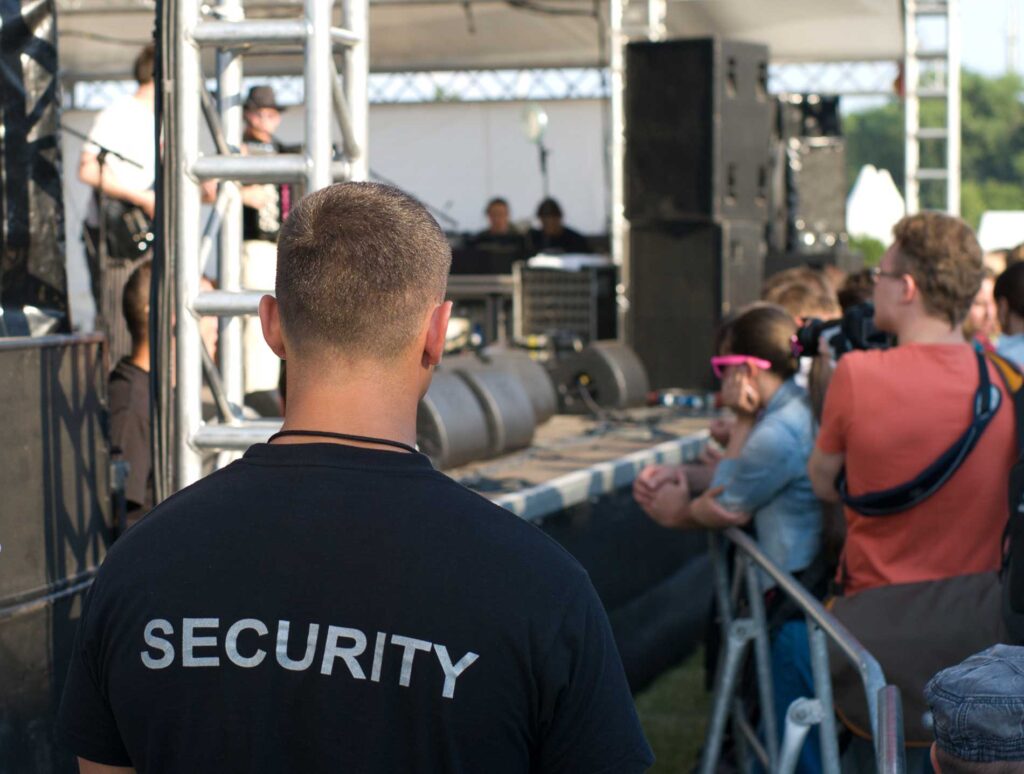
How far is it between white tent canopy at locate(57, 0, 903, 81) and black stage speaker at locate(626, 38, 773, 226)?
2.93 meters

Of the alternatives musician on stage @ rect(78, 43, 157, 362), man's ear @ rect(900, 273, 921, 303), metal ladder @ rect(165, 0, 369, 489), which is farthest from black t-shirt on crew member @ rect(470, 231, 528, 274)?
man's ear @ rect(900, 273, 921, 303)

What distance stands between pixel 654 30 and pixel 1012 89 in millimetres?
76353

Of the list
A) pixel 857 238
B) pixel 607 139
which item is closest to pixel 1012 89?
pixel 857 238

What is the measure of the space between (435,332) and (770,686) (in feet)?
7.49

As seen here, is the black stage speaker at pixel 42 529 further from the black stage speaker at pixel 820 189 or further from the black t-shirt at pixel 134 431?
the black stage speaker at pixel 820 189

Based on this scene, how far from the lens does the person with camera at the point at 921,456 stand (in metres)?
3.11

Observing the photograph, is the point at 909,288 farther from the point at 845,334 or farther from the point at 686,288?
the point at 686,288

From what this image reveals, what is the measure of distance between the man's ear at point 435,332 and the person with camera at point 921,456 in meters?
1.84

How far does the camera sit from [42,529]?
2824 mm

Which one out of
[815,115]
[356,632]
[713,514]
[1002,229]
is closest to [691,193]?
[815,115]

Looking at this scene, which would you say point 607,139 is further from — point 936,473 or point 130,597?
point 130,597

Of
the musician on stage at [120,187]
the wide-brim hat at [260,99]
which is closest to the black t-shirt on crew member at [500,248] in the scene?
the wide-brim hat at [260,99]

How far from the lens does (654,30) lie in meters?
10.5

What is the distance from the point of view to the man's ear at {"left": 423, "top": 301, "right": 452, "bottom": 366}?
1547mm
